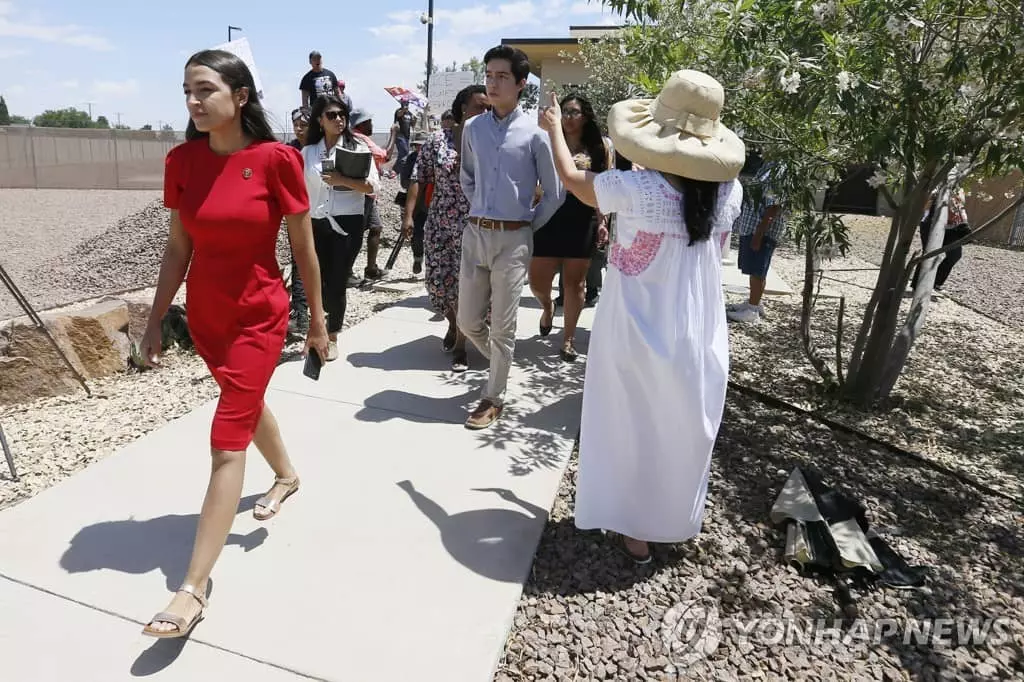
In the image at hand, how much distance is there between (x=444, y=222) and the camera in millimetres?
5070

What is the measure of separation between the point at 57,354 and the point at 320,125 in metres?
2.22

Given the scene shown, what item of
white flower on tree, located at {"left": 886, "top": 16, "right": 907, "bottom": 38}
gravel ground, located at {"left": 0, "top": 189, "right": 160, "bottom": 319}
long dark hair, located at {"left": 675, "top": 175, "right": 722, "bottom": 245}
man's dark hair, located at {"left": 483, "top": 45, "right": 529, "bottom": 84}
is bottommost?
gravel ground, located at {"left": 0, "top": 189, "right": 160, "bottom": 319}

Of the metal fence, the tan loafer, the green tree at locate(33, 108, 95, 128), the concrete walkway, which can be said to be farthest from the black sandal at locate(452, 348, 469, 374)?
the green tree at locate(33, 108, 95, 128)

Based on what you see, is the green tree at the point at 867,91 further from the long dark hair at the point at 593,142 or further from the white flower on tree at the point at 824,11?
the long dark hair at the point at 593,142

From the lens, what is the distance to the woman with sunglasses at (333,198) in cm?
493

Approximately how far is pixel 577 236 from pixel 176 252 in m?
3.04

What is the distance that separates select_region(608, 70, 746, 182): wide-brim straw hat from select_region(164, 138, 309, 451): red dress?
1185 millimetres

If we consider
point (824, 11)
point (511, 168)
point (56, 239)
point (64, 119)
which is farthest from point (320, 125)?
point (64, 119)

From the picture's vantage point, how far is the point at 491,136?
3941 mm

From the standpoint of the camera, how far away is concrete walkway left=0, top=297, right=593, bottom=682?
2.24 metres

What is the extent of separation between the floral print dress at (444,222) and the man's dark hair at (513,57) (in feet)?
4.12

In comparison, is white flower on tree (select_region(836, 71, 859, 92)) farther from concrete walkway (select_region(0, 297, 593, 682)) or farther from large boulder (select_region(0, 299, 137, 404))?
large boulder (select_region(0, 299, 137, 404))

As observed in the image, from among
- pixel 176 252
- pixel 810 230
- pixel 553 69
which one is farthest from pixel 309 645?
pixel 553 69
